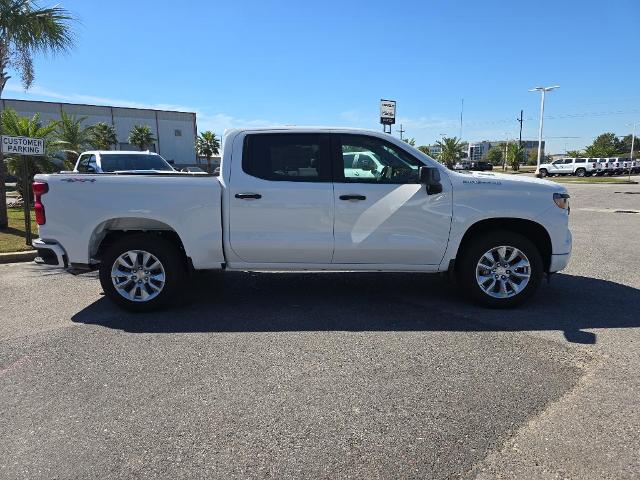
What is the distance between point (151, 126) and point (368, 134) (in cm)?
6996

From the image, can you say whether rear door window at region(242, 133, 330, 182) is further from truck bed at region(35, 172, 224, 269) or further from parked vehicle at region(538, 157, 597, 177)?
parked vehicle at region(538, 157, 597, 177)

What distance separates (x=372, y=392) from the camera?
3.55 m

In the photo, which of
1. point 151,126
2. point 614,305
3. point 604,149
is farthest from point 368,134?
point 604,149

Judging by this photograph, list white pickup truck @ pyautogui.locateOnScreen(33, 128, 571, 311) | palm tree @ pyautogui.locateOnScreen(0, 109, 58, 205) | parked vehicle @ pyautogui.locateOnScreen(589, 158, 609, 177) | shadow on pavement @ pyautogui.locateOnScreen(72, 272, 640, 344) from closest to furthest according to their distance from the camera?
shadow on pavement @ pyautogui.locateOnScreen(72, 272, 640, 344), white pickup truck @ pyautogui.locateOnScreen(33, 128, 571, 311), palm tree @ pyautogui.locateOnScreen(0, 109, 58, 205), parked vehicle @ pyautogui.locateOnScreen(589, 158, 609, 177)

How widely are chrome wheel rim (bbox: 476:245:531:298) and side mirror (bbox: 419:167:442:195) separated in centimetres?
90

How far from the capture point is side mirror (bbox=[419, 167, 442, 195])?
199 inches

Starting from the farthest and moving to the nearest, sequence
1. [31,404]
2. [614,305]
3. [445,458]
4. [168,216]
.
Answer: [614,305]
[168,216]
[31,404]
[445,458]

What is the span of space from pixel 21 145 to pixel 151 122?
6487 centimetres

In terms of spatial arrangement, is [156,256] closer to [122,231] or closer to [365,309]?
[122,231]

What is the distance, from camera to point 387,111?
41.1 ft

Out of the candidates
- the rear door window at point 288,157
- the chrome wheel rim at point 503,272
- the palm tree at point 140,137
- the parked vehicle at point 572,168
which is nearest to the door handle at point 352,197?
the rear door window at point 288,157

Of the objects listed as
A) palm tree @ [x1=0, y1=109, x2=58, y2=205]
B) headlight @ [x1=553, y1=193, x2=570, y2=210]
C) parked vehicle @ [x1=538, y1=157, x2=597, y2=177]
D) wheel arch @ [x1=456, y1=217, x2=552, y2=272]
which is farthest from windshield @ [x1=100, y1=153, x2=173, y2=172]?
parked vehicle @ [x1=538, y1=157, x2=597, y2=177]

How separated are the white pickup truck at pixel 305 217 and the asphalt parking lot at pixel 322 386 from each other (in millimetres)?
499

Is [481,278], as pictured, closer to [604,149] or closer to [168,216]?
[168,216]
